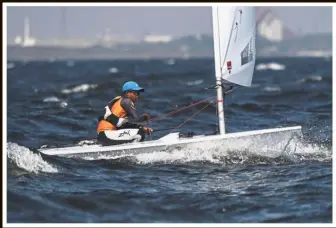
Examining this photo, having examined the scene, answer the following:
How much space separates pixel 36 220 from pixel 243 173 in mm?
3847

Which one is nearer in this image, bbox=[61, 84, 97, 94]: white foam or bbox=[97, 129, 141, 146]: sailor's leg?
bbox=[97, 129, 141, 146]: sailor's leg

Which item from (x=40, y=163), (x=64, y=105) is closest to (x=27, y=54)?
(x=64, y=105)

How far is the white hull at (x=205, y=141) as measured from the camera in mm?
14398

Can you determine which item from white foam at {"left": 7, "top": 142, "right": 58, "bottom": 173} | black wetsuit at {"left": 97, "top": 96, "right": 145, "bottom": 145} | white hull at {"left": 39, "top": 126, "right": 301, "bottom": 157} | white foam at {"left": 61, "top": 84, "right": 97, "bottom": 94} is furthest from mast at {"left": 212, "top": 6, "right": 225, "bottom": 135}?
white foam at {"left": 61, "top": 84, "right": 97, "bottom": 94}

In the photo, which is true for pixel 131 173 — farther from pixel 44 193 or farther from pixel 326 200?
pixel 326 200

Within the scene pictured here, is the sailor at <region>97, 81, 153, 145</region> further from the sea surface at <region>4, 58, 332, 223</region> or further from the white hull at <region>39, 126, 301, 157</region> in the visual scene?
the sea surface at <region>4, 58, 332, 223</region>

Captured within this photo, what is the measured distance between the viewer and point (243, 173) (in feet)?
44.3

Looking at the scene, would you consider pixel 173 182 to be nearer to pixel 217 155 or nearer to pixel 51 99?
pixel 217 155

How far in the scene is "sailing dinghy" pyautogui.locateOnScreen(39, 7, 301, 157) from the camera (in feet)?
47.4

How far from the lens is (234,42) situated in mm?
15078

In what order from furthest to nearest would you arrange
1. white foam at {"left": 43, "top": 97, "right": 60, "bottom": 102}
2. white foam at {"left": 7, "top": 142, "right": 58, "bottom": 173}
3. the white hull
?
white foam at {"left": 43, "top": 97, "right": 60, "bottom": 102} → the white hull → white foam at {"left": 7, "top": 142, "right": 58, "bottom": 173}

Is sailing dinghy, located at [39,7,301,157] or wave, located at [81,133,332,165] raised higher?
sailing dinghy, located at [39,7,301,157]

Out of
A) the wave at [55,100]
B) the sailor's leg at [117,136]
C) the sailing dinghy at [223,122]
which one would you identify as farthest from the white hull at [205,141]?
the wave at [55,100]

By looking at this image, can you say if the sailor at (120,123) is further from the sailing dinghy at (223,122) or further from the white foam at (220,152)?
the white foam at (220,152)
